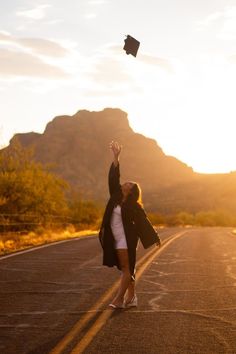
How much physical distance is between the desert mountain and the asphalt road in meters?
98.9

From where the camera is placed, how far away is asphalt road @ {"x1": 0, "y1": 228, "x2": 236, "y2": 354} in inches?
283

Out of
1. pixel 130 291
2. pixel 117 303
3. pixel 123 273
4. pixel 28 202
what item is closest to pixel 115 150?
pixel 123 273

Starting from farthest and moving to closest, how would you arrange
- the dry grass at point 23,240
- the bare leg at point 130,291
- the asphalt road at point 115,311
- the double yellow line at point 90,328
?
1. the dry grass at point 23,240
2. the bare leg at point 130,291
3. the asphalt road at point 115,311
4. the double yellow line at point 90,328

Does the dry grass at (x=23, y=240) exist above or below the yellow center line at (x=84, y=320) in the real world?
above

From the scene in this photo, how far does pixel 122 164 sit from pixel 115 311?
519 ft

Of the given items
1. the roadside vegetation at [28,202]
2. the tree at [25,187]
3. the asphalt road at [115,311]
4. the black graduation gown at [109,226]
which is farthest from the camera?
the tree at [25,187]

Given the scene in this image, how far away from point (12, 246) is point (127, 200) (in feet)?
44.9

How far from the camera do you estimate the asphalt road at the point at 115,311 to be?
719 centimetres

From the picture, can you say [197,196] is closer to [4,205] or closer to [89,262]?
[4,205]

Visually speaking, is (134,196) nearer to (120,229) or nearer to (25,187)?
(120,229)

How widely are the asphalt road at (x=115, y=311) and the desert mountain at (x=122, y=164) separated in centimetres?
9890

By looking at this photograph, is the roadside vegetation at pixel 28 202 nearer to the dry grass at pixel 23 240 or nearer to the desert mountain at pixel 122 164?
the dry grass at pixel 23 240

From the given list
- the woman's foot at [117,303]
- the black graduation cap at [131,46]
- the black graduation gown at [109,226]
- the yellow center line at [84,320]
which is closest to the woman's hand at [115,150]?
the black graduation gown at [109,226]

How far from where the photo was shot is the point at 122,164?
167250 mm
